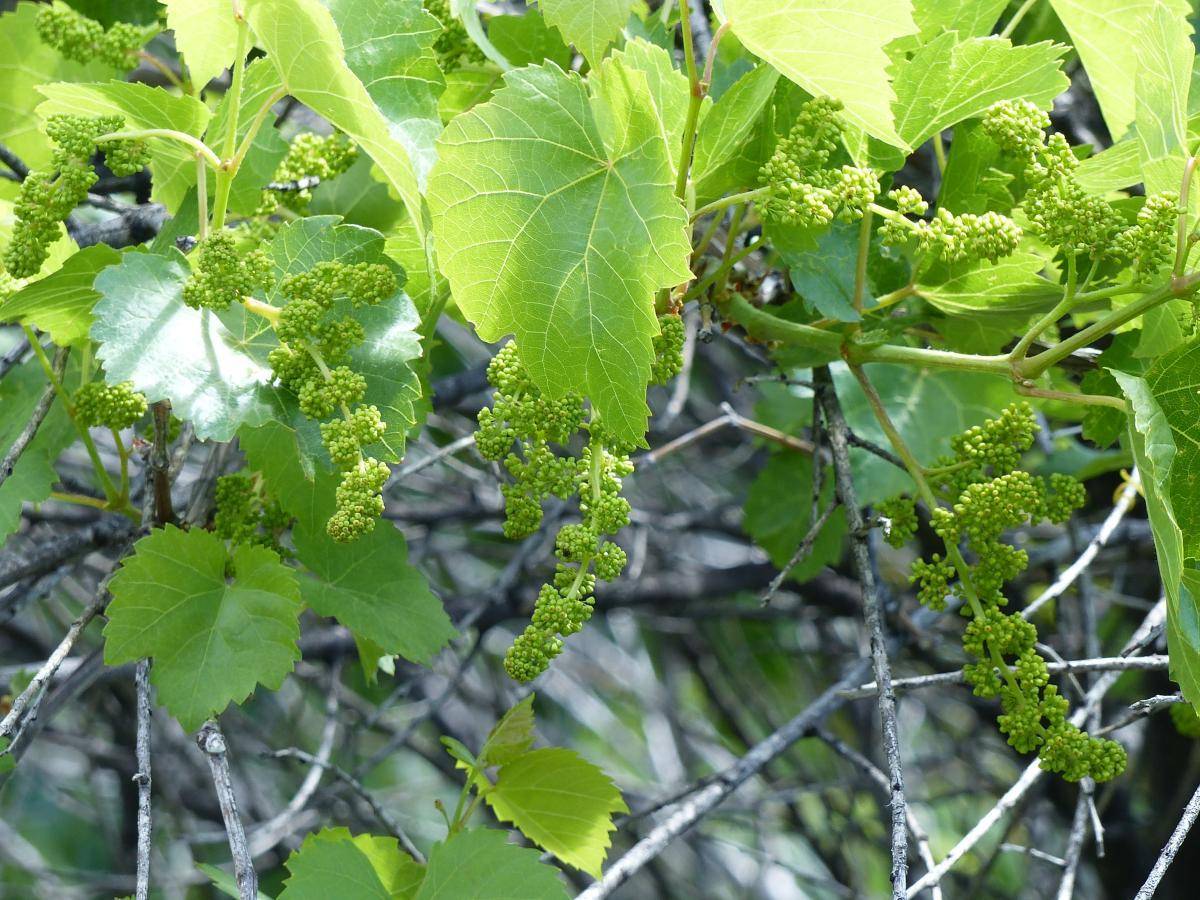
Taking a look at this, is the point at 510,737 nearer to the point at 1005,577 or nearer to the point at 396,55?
the point at 1005,577

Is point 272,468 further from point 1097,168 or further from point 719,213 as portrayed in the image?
point 1097,168

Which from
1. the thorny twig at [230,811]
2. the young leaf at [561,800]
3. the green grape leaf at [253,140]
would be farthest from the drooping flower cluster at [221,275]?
the young leaf at [561,800]

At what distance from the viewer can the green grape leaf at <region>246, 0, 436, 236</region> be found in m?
1.30

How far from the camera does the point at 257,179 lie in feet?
5.92

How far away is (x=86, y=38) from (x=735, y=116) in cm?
117

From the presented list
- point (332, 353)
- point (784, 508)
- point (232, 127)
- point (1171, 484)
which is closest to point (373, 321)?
point (332, 353)

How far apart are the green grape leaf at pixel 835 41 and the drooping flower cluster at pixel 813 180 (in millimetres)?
61

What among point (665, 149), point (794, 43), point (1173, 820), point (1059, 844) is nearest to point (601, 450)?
point (665, 149)

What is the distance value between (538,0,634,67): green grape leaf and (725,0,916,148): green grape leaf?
135mm

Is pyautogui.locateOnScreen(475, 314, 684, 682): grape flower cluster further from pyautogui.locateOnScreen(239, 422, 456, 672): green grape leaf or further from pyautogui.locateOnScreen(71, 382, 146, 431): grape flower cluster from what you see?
pyautogui.locateOnScreen(71, 382, 146, 431): grape flower cluster

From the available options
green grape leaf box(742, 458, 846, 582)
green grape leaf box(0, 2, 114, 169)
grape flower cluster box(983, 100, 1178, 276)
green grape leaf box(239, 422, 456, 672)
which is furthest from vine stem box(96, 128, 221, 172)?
green grape leaf box(742, 458, 846, 582)

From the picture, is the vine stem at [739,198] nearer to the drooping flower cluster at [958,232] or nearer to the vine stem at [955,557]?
the drooping flower cluster at [958,232]

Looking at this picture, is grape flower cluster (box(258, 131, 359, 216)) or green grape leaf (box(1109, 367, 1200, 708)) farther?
grape flower cluster (box(258, 131, 359, 216))

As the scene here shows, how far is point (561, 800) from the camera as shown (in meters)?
1.89
